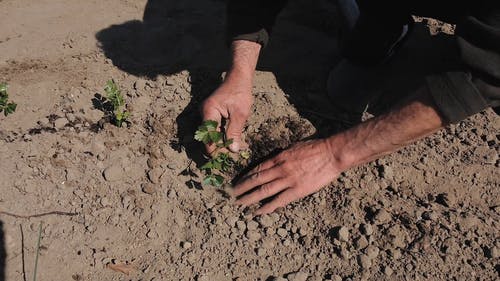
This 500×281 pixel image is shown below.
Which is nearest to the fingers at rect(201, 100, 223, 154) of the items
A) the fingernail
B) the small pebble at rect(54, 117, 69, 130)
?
the fingernail

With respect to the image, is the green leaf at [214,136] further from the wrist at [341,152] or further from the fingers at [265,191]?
the wrist at [341,152]

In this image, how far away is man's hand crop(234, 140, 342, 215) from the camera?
2670 millimetres

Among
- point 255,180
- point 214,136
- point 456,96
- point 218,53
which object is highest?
point 456,96

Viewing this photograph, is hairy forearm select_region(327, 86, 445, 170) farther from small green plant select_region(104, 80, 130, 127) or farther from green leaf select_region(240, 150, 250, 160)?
small green plant select_region(104, 80, 130, 127)

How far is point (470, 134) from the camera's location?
321 cm

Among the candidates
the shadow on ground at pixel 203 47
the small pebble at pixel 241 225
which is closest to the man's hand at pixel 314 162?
the small pebble at pixel 241 225

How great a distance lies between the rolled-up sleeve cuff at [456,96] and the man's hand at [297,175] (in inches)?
23.8

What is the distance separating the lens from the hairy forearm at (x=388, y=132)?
2.41m

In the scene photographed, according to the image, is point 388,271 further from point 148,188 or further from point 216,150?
point 148,188

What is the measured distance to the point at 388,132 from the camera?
254cm

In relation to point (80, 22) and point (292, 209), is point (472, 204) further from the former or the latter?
point (80, 22)

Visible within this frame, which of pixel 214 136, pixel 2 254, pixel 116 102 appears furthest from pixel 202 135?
pixel 2 254

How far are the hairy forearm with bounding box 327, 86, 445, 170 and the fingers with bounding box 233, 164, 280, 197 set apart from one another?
1.08ft

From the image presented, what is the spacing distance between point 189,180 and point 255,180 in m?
0.40
